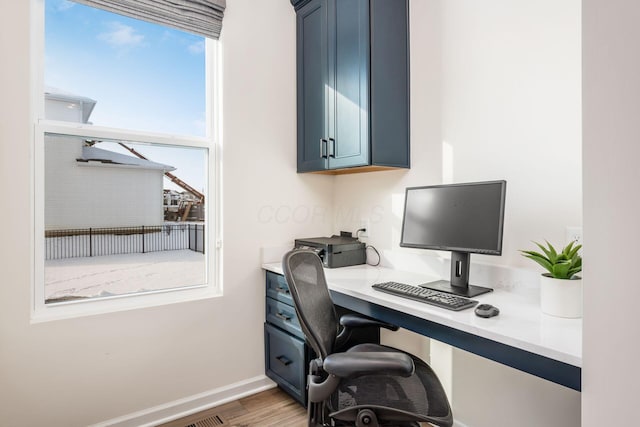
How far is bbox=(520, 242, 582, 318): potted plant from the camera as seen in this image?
124 cm

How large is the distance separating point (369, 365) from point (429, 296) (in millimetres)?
484

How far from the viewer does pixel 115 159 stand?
200 centimetres

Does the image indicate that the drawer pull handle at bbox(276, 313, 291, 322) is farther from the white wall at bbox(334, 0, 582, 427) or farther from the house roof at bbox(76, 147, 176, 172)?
the house roof at bbox(76, 147, 176, 172)

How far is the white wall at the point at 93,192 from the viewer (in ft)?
5.96

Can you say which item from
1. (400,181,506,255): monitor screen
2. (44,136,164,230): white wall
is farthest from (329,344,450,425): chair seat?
(44,136,164,230): white wall

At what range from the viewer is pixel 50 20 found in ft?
5.93

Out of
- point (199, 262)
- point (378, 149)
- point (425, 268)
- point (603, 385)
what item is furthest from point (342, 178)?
point (603, 385)

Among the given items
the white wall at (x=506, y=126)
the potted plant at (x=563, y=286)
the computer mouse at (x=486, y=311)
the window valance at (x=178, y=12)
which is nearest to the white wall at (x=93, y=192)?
the window valance at (x=178, y=12)

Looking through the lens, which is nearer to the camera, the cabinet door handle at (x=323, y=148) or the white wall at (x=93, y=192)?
the white wall at (x=93, y=192)

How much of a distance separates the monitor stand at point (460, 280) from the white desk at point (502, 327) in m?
0.07

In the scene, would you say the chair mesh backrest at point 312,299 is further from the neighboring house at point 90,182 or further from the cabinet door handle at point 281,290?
the neighboring house at point 90,182

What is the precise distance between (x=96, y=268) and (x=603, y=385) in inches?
87.9

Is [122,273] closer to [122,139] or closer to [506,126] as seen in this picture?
[122,139]

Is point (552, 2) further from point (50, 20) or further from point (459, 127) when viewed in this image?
point (50, 20)
